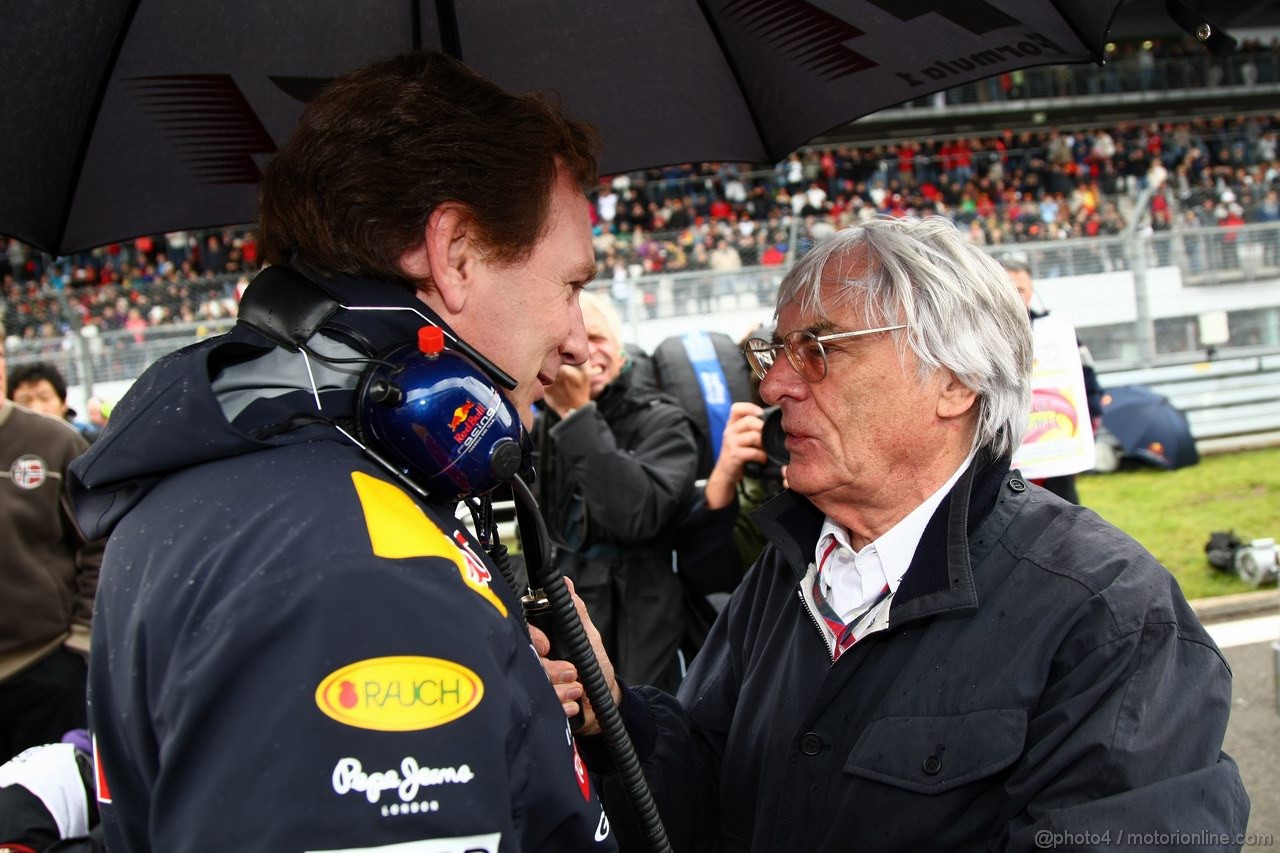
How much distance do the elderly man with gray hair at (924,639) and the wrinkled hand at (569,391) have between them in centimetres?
154

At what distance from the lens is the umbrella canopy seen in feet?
36.5

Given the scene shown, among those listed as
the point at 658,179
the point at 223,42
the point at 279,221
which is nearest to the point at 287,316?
the point at 279,221

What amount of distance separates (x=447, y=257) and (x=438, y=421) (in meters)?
0.27

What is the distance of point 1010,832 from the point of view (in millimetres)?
1566

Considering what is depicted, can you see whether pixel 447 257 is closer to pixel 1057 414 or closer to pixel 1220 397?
pixel 1057 414

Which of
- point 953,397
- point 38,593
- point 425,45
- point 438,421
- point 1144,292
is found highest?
point 425,45

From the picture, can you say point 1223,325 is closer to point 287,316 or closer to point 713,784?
point 713,784

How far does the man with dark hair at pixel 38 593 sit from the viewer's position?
389 cm

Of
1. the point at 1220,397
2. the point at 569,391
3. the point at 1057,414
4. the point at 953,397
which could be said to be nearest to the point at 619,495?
the point at 569,391

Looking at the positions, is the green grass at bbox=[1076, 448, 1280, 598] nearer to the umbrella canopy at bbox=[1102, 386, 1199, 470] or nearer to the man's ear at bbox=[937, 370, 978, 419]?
the umbrella canopy at bbox=[1102, 386, 1199, 470]

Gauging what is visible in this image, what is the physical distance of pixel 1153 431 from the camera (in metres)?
11.2

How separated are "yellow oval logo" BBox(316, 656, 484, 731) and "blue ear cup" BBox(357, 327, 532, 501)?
0.25 meters

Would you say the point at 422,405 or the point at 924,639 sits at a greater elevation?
the point at 422,405

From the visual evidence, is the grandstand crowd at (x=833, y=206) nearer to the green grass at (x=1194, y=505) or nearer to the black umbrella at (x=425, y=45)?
the green grass at (x=1194, y=505)
